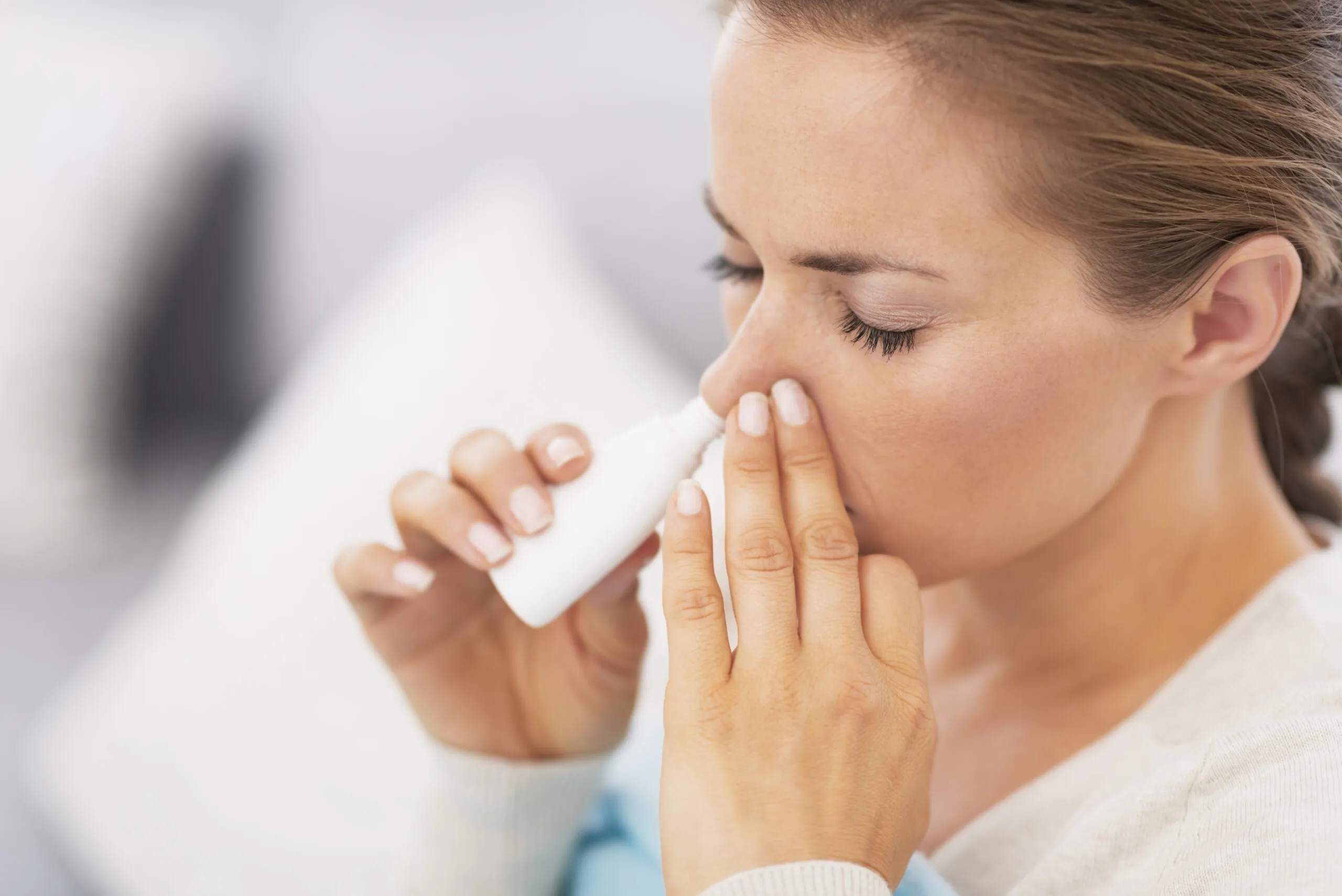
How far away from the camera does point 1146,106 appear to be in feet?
2.52

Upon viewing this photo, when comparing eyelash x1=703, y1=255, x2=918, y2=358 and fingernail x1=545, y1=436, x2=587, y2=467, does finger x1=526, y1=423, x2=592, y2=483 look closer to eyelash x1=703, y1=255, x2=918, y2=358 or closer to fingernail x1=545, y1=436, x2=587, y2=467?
fingernail x1=545, y1=436, x2=587, y2=467

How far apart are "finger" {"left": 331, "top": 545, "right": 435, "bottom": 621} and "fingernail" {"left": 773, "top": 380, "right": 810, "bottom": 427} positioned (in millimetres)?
362

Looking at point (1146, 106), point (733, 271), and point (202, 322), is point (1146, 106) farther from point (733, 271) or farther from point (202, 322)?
point (202, 322)

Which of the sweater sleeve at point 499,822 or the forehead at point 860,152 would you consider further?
the sweater sleeve at point 499,822

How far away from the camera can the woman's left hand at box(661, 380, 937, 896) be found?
75 centimetres

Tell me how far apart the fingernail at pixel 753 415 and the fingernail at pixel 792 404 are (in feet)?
0.04

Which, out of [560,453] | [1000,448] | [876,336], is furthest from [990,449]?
[560,453]

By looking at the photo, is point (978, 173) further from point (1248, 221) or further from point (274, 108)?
point (274, 108)

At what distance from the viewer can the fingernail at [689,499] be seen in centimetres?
85

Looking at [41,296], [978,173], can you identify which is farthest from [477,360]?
[978,173]

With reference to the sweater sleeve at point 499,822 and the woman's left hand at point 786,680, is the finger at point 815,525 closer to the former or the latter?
the woman's left hand at point 786,680

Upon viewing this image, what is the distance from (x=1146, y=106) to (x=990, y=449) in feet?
0.79

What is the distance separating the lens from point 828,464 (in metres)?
0.86

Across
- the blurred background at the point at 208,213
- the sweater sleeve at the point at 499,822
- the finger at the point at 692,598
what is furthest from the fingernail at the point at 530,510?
the blurred background at the point at 208,213
